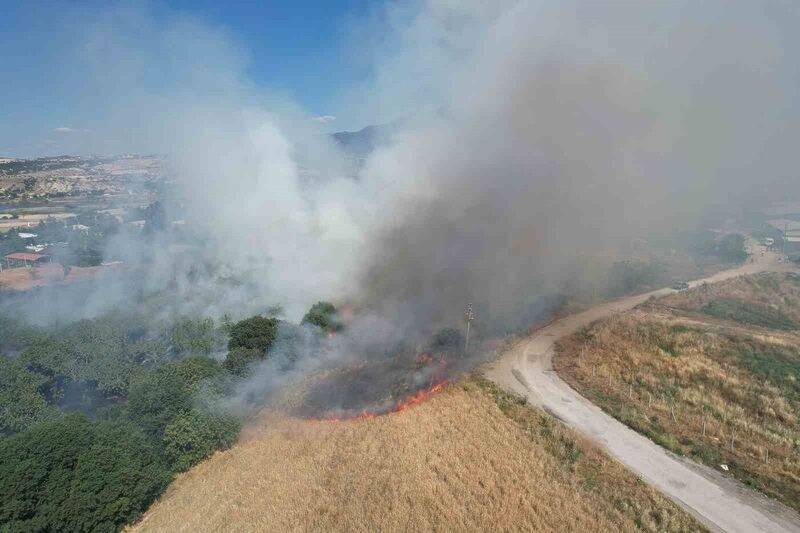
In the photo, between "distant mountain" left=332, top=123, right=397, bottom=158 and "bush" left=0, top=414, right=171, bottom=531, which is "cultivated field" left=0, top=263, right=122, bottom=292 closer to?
"distant mountain" left=332, top=123, right=397, bottom=158

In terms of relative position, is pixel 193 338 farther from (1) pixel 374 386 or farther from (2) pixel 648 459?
(2) pixel 648 459

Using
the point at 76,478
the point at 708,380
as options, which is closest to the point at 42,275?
the point at 76,478

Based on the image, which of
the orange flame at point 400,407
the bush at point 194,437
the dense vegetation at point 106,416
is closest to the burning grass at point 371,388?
the orange flame at point 400,407

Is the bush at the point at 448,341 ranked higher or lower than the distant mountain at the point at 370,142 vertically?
lower

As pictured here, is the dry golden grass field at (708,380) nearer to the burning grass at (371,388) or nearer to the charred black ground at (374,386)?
the charred black ground at (374,386)

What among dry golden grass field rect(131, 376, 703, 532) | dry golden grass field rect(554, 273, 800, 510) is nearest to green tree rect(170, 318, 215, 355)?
dry golden grass field rect(131, 376, 703, 532)

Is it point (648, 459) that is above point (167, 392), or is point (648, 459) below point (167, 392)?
above
